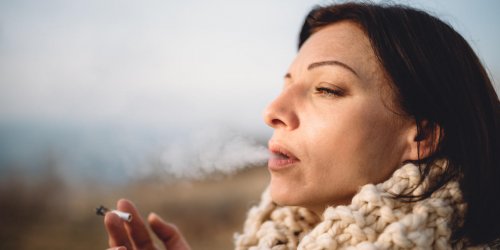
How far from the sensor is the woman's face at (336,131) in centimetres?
147

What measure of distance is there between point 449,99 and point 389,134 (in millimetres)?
279

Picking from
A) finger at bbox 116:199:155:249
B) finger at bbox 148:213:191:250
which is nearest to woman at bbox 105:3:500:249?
finger at bbox 116:199:155:249

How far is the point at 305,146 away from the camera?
149 cm

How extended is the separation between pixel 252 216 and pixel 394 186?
835mm

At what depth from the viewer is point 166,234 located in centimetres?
195

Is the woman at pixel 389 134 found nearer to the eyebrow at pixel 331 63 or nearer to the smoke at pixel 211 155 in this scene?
the eyebrow at pixel 331 63

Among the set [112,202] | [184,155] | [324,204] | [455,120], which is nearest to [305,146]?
[324,204]

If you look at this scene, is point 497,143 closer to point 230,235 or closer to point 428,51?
point 428,51

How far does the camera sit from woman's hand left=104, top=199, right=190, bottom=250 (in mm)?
1650

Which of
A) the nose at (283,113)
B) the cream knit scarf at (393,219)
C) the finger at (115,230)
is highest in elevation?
the nose at (283,113)

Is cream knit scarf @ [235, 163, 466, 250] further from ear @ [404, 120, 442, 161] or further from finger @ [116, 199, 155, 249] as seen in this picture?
finger @ [116, 199, 155, 249]

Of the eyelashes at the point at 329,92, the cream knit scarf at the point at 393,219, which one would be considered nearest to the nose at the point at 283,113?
the eyelashes at the point at 329,92

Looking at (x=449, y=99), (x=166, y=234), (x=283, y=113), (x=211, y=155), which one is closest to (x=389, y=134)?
(x=449, y=99)

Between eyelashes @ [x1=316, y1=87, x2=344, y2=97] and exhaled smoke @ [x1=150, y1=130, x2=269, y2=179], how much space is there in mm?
376
